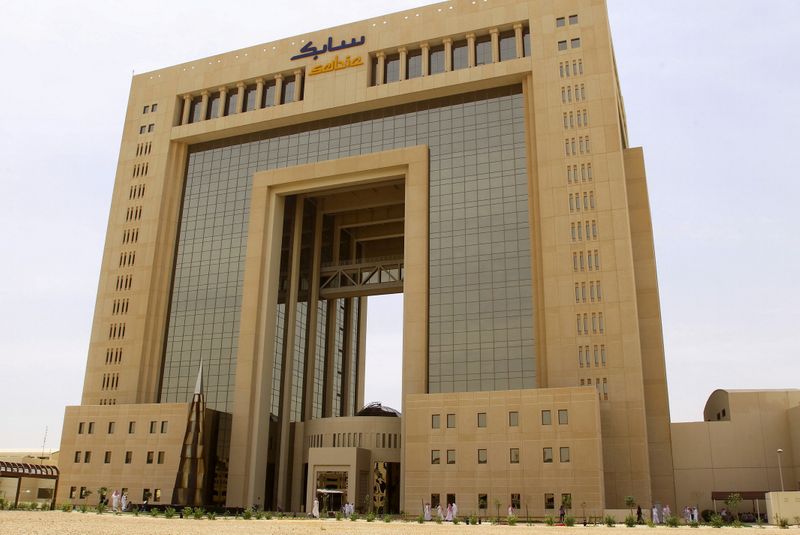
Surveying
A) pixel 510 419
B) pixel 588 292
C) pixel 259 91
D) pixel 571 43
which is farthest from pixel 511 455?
pixel 259 91

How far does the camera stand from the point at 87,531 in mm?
33125

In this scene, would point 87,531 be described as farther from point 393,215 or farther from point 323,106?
point 393,215

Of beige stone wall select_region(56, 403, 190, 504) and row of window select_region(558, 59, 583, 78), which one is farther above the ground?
row of window select_region(558, 59, 583, 78)

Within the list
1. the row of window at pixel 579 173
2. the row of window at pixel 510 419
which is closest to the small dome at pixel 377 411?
the row of window at pixel 510 419

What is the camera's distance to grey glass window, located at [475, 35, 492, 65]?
77625 millimetres

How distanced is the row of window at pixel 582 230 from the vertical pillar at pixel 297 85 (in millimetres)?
34882

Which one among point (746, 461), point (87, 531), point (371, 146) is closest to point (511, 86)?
point (371, 146)

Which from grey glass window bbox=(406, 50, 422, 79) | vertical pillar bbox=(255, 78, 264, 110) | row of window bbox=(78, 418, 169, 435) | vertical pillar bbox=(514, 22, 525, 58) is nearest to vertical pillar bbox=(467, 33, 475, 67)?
vertical pillar bbox=(514, 22, 525, 58)

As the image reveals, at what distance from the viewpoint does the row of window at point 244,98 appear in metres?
85.2

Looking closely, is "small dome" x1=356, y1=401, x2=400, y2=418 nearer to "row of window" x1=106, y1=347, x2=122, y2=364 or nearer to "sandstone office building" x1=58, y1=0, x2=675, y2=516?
"sandstone office building" x1=58, y1=0, x2=675, y2=516

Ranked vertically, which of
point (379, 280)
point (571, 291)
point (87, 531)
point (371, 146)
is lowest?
point (87, 531)

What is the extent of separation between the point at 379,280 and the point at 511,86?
26951mm

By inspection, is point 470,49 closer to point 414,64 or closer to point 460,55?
point 460,55

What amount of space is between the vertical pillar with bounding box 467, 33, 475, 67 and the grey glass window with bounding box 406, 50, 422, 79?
5.56 metres
